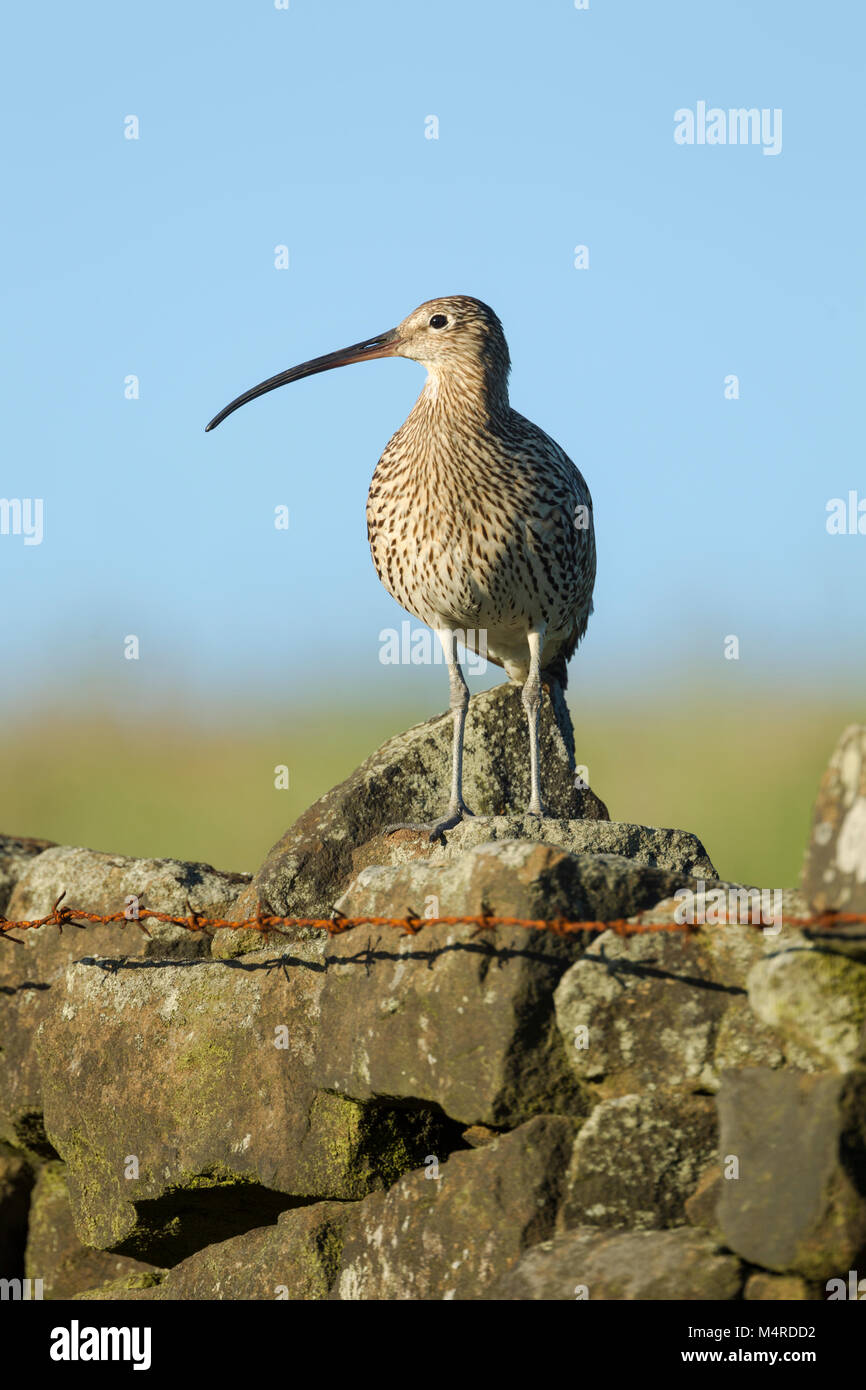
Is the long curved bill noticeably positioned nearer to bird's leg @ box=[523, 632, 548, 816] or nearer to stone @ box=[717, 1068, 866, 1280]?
bird's leg @ box=[523, 632, 548, 816]

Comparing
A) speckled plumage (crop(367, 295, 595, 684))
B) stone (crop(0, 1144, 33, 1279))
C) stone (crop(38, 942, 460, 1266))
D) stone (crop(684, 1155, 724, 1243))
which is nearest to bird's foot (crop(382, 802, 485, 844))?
stone (crop(38, 942, 460, 1266))

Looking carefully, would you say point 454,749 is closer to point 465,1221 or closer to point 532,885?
point 532,885

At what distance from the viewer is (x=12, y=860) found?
7551 millimetres

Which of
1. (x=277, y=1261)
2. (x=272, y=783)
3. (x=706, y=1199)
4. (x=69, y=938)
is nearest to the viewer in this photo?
(x=706, y=1199)

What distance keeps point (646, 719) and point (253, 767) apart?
606 cm

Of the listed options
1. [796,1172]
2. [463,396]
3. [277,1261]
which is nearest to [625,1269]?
[796,1172]

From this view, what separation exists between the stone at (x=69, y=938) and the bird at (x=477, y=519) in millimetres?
1283

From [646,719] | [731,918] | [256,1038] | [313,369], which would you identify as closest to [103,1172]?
[256,1038]

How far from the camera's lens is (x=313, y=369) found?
26.9 ft

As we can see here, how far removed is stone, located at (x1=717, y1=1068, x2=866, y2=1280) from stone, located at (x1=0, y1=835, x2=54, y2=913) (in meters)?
4.52

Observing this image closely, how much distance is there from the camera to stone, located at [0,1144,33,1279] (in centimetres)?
703

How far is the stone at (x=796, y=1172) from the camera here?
358 cm

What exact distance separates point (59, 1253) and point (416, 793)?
8.88 feet

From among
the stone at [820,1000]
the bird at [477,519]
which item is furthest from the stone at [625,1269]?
the bird at [477,519]
